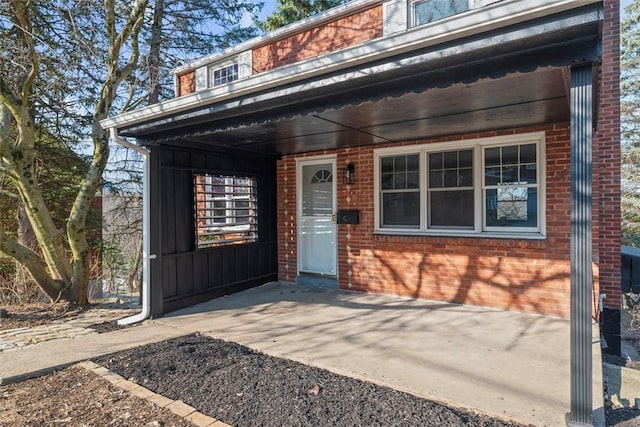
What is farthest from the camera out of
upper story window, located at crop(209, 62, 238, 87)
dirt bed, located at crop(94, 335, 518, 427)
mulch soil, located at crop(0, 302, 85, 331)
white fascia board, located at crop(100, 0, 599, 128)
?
upper story window, located at crop(209, 62, 238, 87)

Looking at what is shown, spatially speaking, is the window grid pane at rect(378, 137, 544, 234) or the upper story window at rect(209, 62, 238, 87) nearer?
the window grid pane at rect(378, 137, 544, 234)

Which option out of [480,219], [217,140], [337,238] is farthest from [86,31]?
[480,219]

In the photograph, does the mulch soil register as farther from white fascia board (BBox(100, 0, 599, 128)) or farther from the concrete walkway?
white fascia board (BBox(100, 0, 599, 128))

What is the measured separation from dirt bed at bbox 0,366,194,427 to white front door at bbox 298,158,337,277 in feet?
14.1

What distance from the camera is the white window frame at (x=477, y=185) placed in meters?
5.09

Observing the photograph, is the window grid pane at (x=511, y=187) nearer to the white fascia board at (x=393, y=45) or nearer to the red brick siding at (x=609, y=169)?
the red brick siding at (x=609, y=169)

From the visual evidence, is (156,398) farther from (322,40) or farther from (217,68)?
(217,68)

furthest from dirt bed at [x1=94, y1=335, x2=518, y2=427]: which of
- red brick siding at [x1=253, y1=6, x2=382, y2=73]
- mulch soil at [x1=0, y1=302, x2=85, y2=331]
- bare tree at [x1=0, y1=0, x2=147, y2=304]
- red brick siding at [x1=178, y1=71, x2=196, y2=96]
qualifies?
red brick siding at [x1=178, y1=71, x2=196, y2=96]

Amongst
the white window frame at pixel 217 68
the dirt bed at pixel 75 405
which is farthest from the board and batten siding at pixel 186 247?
the white window frame at pixel 217 68

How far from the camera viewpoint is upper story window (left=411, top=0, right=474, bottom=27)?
22.4ft

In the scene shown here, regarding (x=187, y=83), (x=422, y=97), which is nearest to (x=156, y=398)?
(x=422, y=97)

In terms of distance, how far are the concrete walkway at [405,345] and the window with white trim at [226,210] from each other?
49.3 inches

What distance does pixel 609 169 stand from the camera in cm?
492

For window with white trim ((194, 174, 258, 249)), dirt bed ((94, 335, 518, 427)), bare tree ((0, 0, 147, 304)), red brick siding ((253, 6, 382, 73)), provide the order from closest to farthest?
dirt bed ((94, 335, 518, 427)), bare tree ((0, 0, 147, 304)), window with white trim ((194, 174, 258, 249)), red brick siding ((253, 6, 382, 73))
